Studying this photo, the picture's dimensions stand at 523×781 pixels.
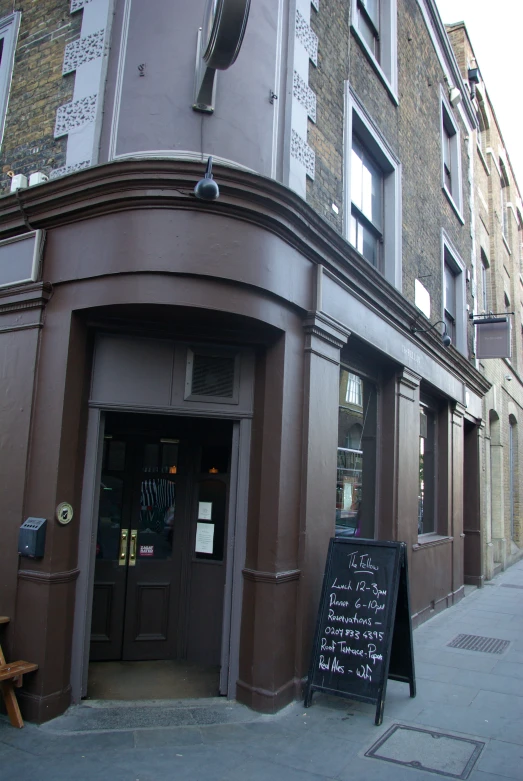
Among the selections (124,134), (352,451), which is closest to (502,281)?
(352,451)

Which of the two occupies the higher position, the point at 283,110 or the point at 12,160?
the point at 283,110

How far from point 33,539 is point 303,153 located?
450 centimetres

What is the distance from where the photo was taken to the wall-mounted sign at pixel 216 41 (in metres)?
4.62

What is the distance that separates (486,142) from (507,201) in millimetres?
4179

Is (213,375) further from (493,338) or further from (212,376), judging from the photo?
(493,338)

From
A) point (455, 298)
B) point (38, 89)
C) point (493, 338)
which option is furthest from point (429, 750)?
point (455, 298)

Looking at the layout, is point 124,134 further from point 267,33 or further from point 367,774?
point 367,774

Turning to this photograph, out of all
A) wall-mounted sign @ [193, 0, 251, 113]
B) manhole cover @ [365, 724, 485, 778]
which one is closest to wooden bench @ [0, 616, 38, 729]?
manhole cover @ [365, 724, 485, 778]

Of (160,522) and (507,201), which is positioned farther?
(507,201)

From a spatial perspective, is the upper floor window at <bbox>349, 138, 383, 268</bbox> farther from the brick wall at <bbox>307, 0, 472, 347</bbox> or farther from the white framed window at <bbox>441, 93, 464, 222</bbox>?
the white framed window at <bbox>441, 93, 464, 222</bbox>

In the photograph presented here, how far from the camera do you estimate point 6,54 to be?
666 centimetres

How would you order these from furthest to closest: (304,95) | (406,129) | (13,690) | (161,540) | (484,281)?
1. (484,281)
2. (406,129)
3. (161,540)
4. (304,95)
5. (13,690)

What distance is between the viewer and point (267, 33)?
605 cm

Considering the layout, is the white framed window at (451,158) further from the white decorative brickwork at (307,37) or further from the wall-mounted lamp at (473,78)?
the white decorative brickwork at (307,37)
